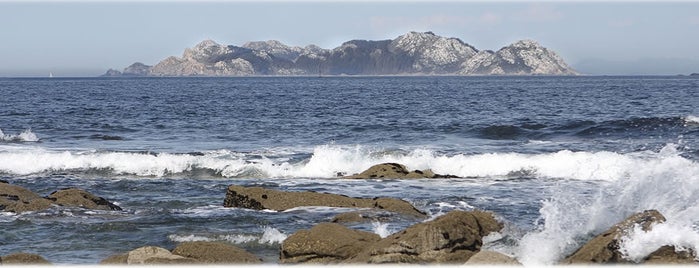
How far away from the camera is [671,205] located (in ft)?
39.6

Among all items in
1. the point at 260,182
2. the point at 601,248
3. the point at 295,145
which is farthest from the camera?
the point at 295,145

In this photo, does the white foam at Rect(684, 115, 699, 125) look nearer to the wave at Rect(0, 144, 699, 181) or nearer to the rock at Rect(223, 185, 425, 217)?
the wave at Rect(0, 144, 699, 181)

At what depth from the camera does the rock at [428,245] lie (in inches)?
390

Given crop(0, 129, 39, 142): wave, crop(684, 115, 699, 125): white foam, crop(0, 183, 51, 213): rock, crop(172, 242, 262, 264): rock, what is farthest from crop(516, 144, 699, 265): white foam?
crop(684, 115, 699, 125): white foam

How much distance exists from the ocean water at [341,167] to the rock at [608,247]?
14 cm

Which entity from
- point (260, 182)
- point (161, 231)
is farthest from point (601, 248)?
point (260, 182)

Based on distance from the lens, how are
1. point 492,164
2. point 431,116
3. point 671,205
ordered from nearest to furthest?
point 671,205, point 492,164, point 431,116

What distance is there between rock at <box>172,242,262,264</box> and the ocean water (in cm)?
136

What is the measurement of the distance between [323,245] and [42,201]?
283 inches

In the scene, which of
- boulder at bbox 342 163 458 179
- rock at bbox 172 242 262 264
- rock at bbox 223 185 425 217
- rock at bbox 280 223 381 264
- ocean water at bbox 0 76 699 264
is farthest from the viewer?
boulder at bbox 342 163 458 179

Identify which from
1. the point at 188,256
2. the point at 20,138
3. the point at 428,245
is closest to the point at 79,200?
the point at 188,256

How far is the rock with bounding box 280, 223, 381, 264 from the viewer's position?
10.5 meters

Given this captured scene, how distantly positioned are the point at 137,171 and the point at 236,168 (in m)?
2.86

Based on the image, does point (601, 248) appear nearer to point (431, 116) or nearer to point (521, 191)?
point (521, 191)
